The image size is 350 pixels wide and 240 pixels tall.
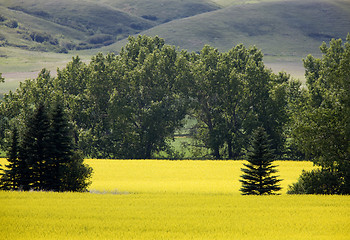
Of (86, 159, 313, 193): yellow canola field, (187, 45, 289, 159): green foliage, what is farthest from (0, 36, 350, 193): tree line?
(86, 159, 313, 193): yellow canola field

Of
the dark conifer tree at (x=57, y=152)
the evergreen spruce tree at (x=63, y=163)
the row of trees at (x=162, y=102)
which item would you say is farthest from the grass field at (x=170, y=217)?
the row of trees at (x=162, y=102)

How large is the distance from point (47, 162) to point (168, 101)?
44.5m

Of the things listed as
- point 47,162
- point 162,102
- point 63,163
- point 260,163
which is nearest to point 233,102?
point 162,102

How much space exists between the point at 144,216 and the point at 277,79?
5797 cm

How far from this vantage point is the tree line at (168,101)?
7338 cm

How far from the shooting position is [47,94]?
78.5 m

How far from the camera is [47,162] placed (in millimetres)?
36812

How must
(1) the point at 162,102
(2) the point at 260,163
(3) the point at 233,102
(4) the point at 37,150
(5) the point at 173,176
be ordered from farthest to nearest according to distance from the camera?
(1) the point at 162,102, (3) the point at 233,102, (5) the point at 173,176, (4) the point at 37,150, (2) the point at 260,163

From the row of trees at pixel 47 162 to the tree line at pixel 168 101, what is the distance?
1360 inches

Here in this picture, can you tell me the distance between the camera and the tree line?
2889 inches

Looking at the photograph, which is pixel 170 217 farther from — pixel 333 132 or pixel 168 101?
pixel 168 101

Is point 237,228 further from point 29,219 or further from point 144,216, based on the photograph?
point 29,219

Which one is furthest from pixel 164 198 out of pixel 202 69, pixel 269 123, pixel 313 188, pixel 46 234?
pixel 202 69

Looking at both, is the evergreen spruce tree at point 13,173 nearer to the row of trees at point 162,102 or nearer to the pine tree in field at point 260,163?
the pine tree in field at point 260,163
